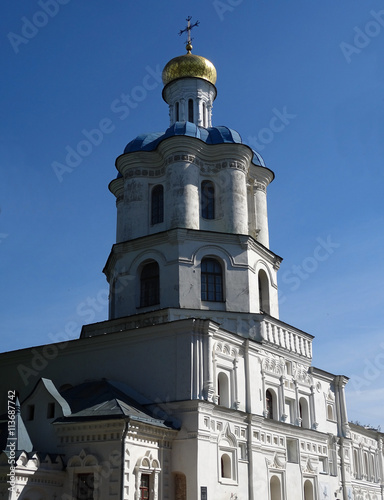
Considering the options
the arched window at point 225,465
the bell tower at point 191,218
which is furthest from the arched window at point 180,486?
the bell tower at point 191,218

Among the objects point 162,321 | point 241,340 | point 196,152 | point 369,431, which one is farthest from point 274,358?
point 369,431

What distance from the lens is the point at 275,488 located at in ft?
69.4

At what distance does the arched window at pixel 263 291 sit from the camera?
23812mm

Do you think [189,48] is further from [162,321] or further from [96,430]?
[96,430]

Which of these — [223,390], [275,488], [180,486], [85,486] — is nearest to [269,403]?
[223,390]

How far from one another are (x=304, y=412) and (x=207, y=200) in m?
8.64

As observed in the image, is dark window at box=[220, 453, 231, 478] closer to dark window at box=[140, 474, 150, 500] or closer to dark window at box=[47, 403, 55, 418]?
dark window at box=[140, 474, 150, 500]

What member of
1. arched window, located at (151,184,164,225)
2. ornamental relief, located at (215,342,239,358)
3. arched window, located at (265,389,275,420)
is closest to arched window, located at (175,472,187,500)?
ornamental relief, located at (215,342,239,358)

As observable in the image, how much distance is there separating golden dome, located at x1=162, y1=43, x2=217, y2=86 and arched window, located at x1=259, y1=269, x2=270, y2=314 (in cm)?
882

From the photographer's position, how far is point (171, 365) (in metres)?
19.5

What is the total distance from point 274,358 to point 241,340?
79.0 inches

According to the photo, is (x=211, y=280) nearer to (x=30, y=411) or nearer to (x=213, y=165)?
(x=213, y=165)

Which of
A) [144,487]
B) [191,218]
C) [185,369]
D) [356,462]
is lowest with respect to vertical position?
[144,487]

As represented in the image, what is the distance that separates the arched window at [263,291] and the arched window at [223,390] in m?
4.19
